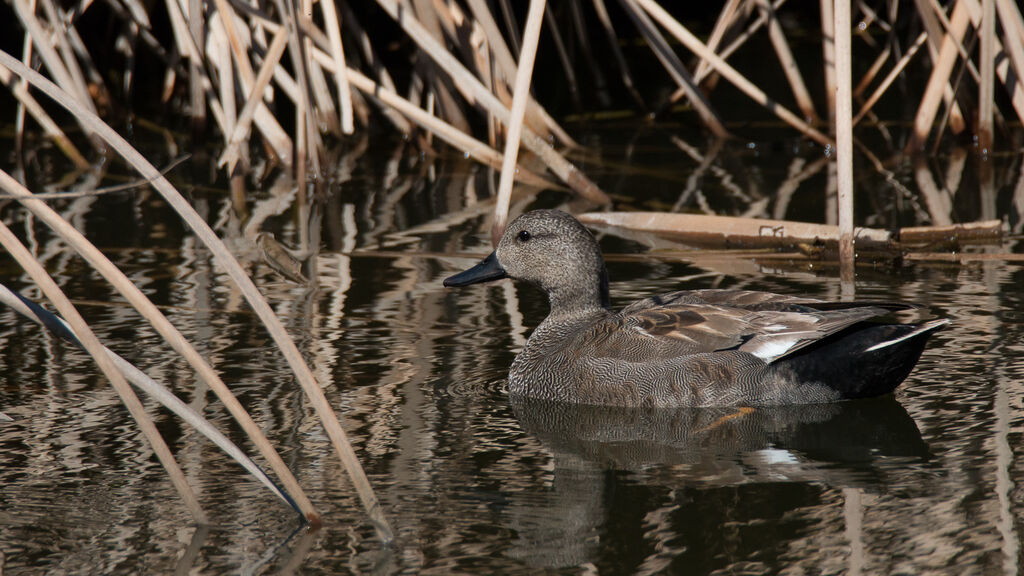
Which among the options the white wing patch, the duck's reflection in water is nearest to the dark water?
the duck's reflection in water

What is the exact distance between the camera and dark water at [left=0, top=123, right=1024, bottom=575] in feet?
11.1

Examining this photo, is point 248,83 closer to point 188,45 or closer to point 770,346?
point 188,45

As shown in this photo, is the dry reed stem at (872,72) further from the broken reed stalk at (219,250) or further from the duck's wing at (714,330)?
the broken reed stalk at (219,250)

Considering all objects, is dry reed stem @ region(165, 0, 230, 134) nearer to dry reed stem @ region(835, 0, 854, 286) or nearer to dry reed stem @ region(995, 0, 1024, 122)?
dry reed stem @ region(835, 0, 854, 286)

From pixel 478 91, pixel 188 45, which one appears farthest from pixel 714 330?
pixel 188 45

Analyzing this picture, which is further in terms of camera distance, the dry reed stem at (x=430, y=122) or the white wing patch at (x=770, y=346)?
the dry reed stem at (x=430, y=122)

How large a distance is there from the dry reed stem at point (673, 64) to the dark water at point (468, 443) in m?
1.62

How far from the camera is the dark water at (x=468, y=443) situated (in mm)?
3393

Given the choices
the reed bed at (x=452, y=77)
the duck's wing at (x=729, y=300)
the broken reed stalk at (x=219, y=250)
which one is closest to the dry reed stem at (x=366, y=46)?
the reed bed at (x=452, y=77)

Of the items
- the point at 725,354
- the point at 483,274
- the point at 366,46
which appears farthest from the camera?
the point at 366,46

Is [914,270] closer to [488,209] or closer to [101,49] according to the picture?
[488,209]

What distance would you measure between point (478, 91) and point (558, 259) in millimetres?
2086

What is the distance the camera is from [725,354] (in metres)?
4.73

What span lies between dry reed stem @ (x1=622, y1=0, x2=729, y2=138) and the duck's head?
9.07 ft
